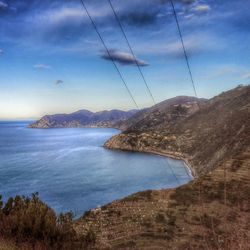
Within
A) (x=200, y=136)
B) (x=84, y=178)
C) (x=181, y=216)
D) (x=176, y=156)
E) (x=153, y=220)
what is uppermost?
(x=200, y=136)

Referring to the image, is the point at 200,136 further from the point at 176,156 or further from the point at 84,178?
the point at 84,178

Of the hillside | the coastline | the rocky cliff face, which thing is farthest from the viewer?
the rocky cliff face

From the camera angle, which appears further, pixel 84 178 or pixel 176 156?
pixel 176 156

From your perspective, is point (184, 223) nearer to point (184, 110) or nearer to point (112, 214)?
point (112, 214)

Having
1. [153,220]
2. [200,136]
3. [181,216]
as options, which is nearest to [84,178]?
[153,220]

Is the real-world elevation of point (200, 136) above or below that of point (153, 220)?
above

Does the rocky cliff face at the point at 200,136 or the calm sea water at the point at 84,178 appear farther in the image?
the rocky cliff face at the point at 200,136

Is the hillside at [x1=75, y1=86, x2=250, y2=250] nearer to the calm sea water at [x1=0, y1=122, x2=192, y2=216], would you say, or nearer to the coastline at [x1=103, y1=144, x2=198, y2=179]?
the calm sea water at [x1=0, y1=122, x2=192, y2=216]

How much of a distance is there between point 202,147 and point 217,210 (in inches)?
2301

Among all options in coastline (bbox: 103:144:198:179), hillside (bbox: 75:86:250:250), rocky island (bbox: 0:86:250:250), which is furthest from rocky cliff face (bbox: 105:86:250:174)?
hillside (bbox: 75:86:250:250)

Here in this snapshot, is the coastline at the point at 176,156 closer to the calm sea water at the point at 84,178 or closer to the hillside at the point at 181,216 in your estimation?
the calm sea water at the point at 84,178

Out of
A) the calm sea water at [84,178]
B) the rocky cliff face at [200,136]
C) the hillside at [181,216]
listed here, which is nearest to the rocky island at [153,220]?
the hillside at [181,216]

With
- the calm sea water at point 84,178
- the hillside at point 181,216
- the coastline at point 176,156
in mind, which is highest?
the hillside at point 181,216

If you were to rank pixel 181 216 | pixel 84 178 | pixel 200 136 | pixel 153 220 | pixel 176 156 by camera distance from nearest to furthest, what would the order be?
1. pixel 153 220
2. pixel 181 216
3. pixel 84 178
4. pixel 176 156
5. pixel 200 136
